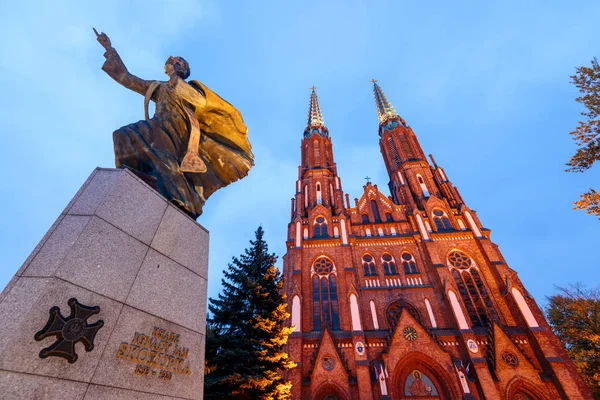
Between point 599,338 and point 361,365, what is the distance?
1237 cm

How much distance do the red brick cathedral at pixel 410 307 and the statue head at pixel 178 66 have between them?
1665cm

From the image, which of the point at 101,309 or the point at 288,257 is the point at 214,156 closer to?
the point at 101,309

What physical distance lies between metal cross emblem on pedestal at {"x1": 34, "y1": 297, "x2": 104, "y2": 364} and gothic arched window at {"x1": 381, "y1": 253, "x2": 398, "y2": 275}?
22.4 meters

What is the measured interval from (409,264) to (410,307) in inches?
137

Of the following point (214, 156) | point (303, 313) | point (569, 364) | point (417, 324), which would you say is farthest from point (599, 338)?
point (214, 156)

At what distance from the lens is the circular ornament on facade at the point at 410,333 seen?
17828 mm

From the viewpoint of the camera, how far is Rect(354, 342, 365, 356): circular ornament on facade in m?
17.3

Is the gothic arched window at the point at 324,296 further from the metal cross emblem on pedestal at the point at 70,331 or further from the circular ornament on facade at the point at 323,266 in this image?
the metal cross emblem on pedestal at the point at 70,331

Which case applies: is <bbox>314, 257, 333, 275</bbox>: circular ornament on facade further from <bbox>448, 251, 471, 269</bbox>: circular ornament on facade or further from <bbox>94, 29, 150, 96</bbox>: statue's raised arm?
<bbox>94, 29, 150, 96</bbox>: statue's raised arm

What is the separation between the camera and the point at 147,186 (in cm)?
343

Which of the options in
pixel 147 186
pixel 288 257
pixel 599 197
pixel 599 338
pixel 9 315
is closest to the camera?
pixel 9 315

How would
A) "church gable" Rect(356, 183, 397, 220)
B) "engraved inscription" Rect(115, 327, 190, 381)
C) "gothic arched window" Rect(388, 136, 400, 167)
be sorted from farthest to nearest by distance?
"gothic arched window" Rect(388, 136, 400, 167)
"church gable" Rect(356, 183, 397, 220)
"engraved inscription" Rect(115, 327, 190, 381)

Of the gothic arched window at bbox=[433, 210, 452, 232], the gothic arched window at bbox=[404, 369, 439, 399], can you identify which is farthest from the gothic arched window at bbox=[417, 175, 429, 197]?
the gothic arched window at bbox=[404, 369, 439, 399]

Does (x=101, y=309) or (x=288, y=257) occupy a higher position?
(x=288, y=257)
